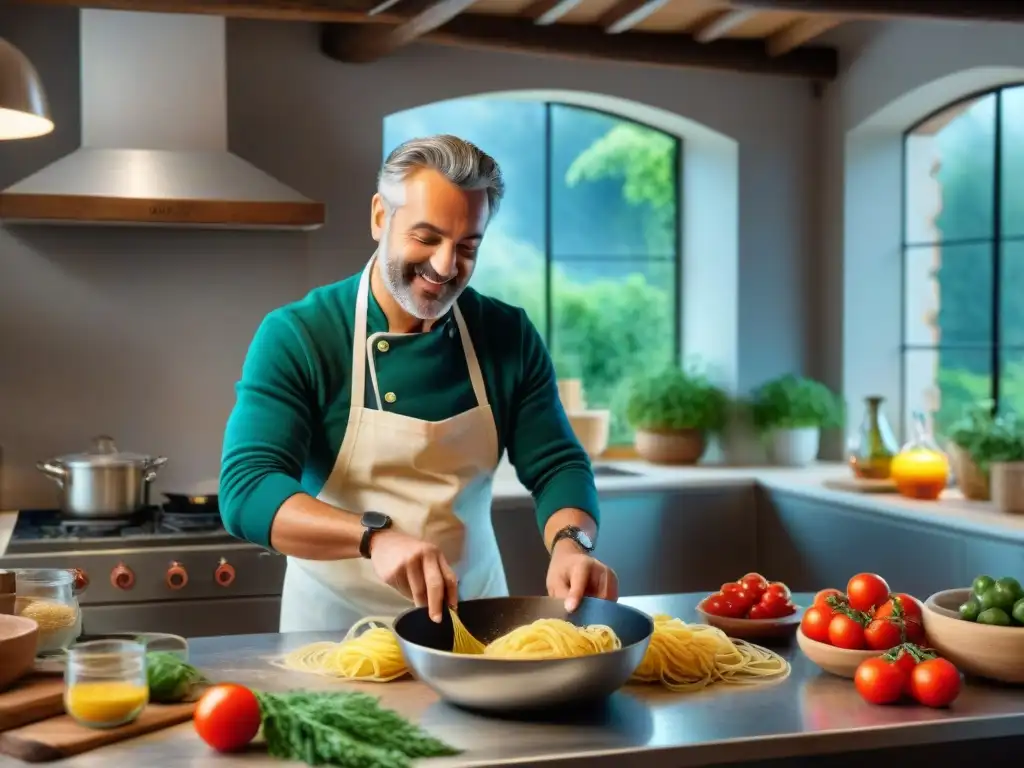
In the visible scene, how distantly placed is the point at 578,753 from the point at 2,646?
821 mm

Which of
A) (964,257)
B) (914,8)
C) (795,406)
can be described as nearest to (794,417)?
(795,406)

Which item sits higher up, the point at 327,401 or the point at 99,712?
the point at 327,401

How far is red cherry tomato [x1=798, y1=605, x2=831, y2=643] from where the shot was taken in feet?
7.00

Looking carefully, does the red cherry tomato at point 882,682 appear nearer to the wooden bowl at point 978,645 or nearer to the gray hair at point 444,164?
the wooden bowl at point 978,645

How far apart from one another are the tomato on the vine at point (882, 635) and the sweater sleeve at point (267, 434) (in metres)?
0.99

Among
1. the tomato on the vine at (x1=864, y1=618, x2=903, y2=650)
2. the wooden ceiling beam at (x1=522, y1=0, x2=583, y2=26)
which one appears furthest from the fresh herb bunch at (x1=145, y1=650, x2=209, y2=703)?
the wooden ceiling beam at (x1=522, y1=0, x2=583, y2=26)

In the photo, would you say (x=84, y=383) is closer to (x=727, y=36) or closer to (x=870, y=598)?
(x=727, y=36)

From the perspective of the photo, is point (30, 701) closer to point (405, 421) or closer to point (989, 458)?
point (405, 421)

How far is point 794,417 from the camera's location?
5.29 meters

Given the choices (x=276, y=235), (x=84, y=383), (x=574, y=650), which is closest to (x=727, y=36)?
(x=276, y=235)

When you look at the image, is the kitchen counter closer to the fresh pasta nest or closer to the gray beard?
the fresh pasta nest

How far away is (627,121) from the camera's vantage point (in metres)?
5.63

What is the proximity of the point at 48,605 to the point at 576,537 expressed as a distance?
0.93 metres

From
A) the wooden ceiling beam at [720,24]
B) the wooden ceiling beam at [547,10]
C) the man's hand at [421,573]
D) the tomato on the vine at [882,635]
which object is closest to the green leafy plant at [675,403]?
the wooden ceiling beam at [720,24]
